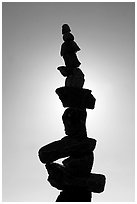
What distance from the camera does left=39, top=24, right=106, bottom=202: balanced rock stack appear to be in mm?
4559

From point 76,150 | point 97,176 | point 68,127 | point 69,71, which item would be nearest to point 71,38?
point 69,71

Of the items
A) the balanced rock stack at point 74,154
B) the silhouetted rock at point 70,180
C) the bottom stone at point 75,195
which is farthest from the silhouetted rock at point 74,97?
the bottom stone at point 75,195

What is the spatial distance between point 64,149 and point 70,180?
40 cm

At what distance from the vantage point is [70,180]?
14.9ft

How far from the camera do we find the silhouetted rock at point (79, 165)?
15.0 ft

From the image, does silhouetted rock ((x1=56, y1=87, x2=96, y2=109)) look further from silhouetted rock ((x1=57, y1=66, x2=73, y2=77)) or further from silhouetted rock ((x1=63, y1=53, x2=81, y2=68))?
silhouetted rock ((x1=63, y1=53, x2=81, y2=68))

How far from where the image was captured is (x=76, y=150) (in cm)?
460

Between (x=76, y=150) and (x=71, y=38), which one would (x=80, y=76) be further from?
(x=76, y=150)

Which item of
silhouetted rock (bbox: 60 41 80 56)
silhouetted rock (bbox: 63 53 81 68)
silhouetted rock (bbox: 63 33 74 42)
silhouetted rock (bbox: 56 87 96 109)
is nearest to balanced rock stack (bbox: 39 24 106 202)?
silhouetted rock (bbox: 56 87 96 109)

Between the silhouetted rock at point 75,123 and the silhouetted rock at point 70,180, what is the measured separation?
458mm

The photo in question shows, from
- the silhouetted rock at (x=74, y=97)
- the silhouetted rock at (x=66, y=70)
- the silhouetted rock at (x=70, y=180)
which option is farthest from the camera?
the silhouetted rock at (x=66, y=70)

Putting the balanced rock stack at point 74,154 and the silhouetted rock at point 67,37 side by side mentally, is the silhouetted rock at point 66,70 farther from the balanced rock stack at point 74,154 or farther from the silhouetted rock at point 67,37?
the silhouetted rock at point 67,37

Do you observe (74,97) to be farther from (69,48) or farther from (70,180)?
(70,180)

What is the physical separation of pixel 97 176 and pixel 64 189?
18.1 inches
